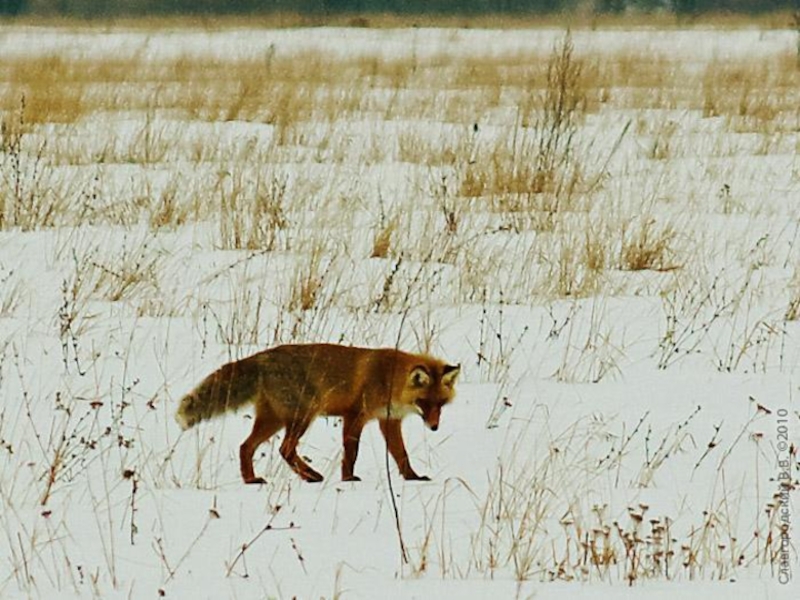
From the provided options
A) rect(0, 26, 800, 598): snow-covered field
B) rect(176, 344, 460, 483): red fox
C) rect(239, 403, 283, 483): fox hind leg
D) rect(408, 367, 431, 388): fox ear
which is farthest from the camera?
rect(408, 367, 431, 388): fox ear

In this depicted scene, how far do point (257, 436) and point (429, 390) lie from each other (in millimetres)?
619

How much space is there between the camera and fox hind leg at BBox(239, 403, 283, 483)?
4.66 m

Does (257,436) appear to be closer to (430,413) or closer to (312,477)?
(312,477)

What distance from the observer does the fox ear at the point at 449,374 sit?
498cm

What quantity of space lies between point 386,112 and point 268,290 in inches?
296

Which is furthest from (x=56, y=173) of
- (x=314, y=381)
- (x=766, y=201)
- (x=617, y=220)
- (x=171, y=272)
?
(x=314, y=381)

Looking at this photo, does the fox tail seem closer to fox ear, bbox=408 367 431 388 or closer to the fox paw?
the fox paw

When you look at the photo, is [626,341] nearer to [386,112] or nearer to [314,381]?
[314,381]

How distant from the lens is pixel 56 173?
10.6 metres

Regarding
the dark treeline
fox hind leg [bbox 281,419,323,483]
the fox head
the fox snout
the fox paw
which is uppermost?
the dark treeline

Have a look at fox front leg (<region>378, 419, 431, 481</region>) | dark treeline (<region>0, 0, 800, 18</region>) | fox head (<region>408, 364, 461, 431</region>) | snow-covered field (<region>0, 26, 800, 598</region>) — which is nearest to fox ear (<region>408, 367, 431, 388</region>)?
fox head (<region>408, 364, 461, 431</region>)

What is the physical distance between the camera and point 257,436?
15.4ft

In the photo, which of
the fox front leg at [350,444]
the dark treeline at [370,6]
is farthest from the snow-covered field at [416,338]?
the dark treeline at [370,6]

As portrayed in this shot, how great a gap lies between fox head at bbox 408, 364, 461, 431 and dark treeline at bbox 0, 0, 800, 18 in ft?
131
